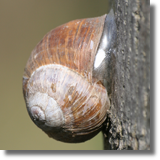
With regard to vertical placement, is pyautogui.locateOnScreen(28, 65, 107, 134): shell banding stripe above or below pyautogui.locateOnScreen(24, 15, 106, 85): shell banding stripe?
below

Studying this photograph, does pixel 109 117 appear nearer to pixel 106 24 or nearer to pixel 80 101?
pixel 80 101

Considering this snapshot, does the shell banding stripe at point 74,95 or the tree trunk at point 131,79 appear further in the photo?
the shell banding stripe at point 74,95

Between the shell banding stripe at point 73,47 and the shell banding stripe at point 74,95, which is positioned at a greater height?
the shell banding stripe at point 73,47

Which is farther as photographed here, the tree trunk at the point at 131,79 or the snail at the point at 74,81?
the snail at the point at 74,81

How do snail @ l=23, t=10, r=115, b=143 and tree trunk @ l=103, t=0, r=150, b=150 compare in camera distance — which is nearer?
tree trunk @ l=103, t=0, r=150, b=150

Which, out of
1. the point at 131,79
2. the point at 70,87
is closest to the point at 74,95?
the point at 70,87

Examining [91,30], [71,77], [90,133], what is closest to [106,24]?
[91,30]
